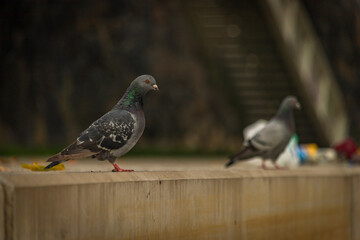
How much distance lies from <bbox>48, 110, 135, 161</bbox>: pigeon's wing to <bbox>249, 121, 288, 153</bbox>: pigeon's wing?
142 inches

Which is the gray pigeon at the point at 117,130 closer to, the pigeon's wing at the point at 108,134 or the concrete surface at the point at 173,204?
the pigeon's wing at the point at 108,134

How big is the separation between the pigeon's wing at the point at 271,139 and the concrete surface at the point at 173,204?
0.36 metres

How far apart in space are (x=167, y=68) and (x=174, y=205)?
16699 millimetres

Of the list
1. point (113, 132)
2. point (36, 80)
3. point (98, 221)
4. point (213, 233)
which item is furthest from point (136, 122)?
point (36, 80)

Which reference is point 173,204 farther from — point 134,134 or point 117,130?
point 117,130

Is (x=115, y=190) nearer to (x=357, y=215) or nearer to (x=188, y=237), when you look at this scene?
(x=188, y=237)

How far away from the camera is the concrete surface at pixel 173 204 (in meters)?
5.97

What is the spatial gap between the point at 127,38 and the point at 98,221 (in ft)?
58.2

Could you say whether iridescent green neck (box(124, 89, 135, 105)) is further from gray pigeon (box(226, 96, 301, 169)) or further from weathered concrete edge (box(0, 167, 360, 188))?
gray pigeon (box(226, 96, 301, 169))

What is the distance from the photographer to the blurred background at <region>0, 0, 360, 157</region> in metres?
23.8

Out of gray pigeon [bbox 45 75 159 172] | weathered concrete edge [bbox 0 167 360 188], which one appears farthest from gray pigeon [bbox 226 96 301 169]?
gray pigeon [bbox 45 75 159 172]

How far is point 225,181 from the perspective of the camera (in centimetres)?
876

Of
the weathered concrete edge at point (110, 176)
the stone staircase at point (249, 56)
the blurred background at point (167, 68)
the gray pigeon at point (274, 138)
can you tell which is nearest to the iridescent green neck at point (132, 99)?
the weathered concrete edge at point (110, 176)

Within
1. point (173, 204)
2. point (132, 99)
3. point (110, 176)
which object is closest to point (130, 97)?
point (132, 99)
